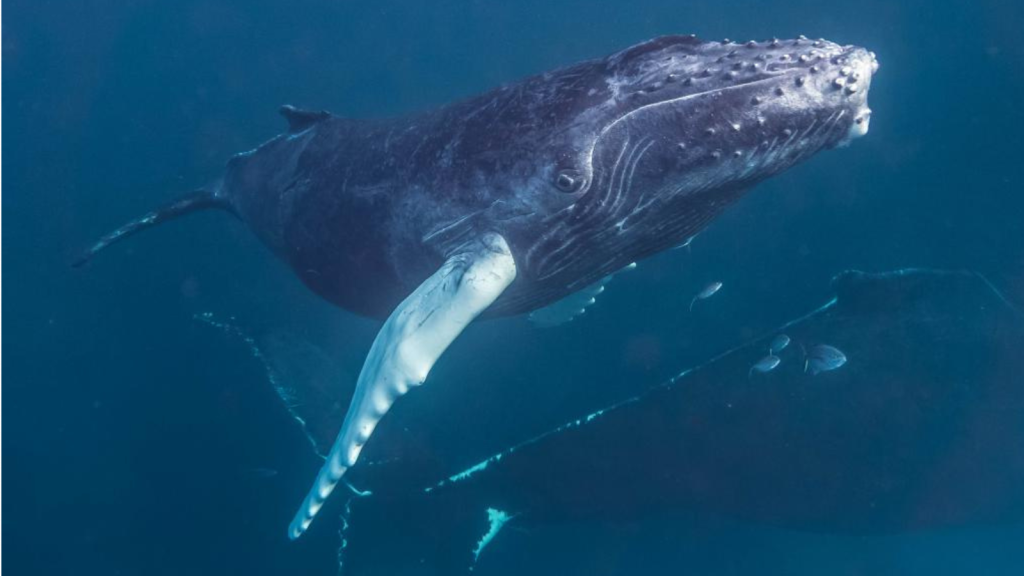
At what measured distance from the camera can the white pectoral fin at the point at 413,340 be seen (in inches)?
209

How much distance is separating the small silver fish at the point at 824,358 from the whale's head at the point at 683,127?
491 centimetres

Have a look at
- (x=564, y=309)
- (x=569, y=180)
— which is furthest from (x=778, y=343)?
(x=569, y=180)

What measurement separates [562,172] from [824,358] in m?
6.42

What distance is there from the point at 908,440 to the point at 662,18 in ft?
39.7

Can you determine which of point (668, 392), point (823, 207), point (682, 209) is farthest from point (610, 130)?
point (823, 207)

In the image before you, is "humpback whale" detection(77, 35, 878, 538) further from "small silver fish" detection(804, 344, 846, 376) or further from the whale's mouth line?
"small silver fish" detection(804, 344, 846, 376)

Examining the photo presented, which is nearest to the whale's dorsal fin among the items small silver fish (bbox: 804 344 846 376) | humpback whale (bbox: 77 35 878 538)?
humpback whale (bbox: 77 35 878 538)

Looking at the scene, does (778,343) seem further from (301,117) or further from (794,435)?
(301,117)

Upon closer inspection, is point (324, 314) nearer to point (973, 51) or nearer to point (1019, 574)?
point (973, 51)

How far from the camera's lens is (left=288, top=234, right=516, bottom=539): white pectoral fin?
530 cm

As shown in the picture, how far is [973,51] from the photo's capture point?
14.1 meters

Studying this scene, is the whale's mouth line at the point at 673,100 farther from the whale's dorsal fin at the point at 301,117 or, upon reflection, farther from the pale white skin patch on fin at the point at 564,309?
the whale's dorsal fin at the point at 301,117

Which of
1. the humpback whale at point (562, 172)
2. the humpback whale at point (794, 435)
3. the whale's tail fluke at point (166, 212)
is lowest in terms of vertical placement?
the humpback whale at point (794, 435)

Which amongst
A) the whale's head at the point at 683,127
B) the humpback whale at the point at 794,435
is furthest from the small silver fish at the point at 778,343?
the whale's head at the point at 683,127
